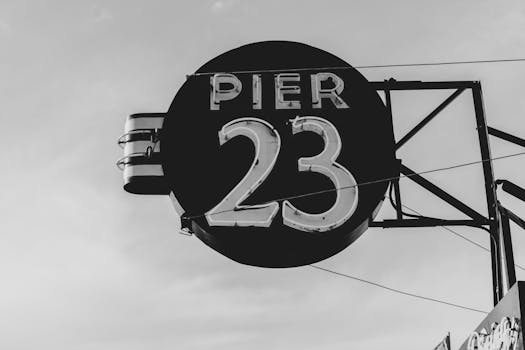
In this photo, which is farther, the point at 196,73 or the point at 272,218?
the point at 196,73

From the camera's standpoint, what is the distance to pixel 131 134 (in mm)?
10891

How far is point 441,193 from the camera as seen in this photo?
1055cm

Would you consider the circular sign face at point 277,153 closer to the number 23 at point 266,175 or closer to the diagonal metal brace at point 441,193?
the number 23 at point 266,175

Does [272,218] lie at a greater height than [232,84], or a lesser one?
lesser

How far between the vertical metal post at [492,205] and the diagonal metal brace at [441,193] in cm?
21

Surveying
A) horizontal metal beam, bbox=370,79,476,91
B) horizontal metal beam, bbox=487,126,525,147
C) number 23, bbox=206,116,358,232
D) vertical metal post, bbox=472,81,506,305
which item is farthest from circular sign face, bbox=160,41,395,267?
horizontal metal beam, bbox=487,126,525,147

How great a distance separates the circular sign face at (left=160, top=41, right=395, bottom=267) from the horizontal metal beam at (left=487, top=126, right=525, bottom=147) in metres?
1.46

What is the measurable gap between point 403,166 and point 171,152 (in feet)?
10.7

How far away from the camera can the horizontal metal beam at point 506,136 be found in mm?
10467

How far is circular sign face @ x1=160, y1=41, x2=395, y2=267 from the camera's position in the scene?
9.83m

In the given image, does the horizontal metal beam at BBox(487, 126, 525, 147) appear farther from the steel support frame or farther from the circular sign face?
the circular sign face

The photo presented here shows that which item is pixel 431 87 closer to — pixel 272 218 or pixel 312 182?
pixel 312 182

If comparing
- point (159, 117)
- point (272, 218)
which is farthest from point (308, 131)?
point (159, 117)

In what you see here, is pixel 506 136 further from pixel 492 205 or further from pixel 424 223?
pixel 424 223
